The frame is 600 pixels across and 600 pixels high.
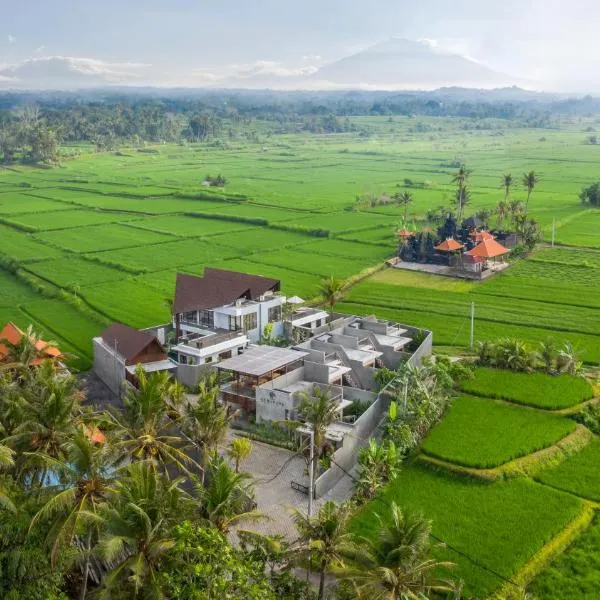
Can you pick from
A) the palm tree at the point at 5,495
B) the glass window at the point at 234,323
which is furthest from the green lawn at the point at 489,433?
the palm tree at the point at 5,495

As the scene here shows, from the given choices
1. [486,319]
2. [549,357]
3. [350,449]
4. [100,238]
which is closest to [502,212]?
[486,319]

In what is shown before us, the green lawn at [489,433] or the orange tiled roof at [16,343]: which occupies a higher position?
the orange tiled roof at [16,343]

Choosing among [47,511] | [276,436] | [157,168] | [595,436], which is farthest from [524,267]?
[157,168]

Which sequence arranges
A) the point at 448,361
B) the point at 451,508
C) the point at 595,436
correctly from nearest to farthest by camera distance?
the point at 451,508, the point at 595,436, the point at 448,361

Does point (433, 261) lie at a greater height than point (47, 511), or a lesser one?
lesser

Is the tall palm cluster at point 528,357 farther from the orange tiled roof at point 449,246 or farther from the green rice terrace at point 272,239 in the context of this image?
the orange tiled roof at point 449,246

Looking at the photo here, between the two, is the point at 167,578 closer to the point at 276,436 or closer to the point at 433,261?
the point at 276,436

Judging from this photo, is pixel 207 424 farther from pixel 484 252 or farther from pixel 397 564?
pixel 484 252
